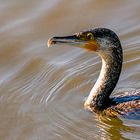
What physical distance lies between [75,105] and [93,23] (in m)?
2.15

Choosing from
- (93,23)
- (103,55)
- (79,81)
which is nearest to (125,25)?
(93,23)

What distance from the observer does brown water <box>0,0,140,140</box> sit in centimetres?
819

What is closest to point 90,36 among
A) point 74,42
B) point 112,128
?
point 74,42

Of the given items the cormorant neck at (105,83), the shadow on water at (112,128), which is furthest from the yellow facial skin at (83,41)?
the shadow on water at (112,128)

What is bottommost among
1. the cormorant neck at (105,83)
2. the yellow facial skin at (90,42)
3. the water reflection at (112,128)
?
the water reflection at (112,128)

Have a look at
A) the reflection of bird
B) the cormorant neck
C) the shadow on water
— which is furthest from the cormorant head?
the shadow on water

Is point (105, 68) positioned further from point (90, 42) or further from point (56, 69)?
point (56, 69)

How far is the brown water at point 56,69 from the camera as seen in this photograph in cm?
819

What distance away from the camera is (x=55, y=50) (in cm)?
980

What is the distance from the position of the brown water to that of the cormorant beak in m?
0.91

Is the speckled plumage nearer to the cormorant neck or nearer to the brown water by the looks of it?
the cormorant neck

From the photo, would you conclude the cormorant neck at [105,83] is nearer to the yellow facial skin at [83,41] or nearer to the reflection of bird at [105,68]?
the reflection of bird at [105,68]

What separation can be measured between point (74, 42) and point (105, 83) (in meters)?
0.77

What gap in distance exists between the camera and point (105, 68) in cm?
823
